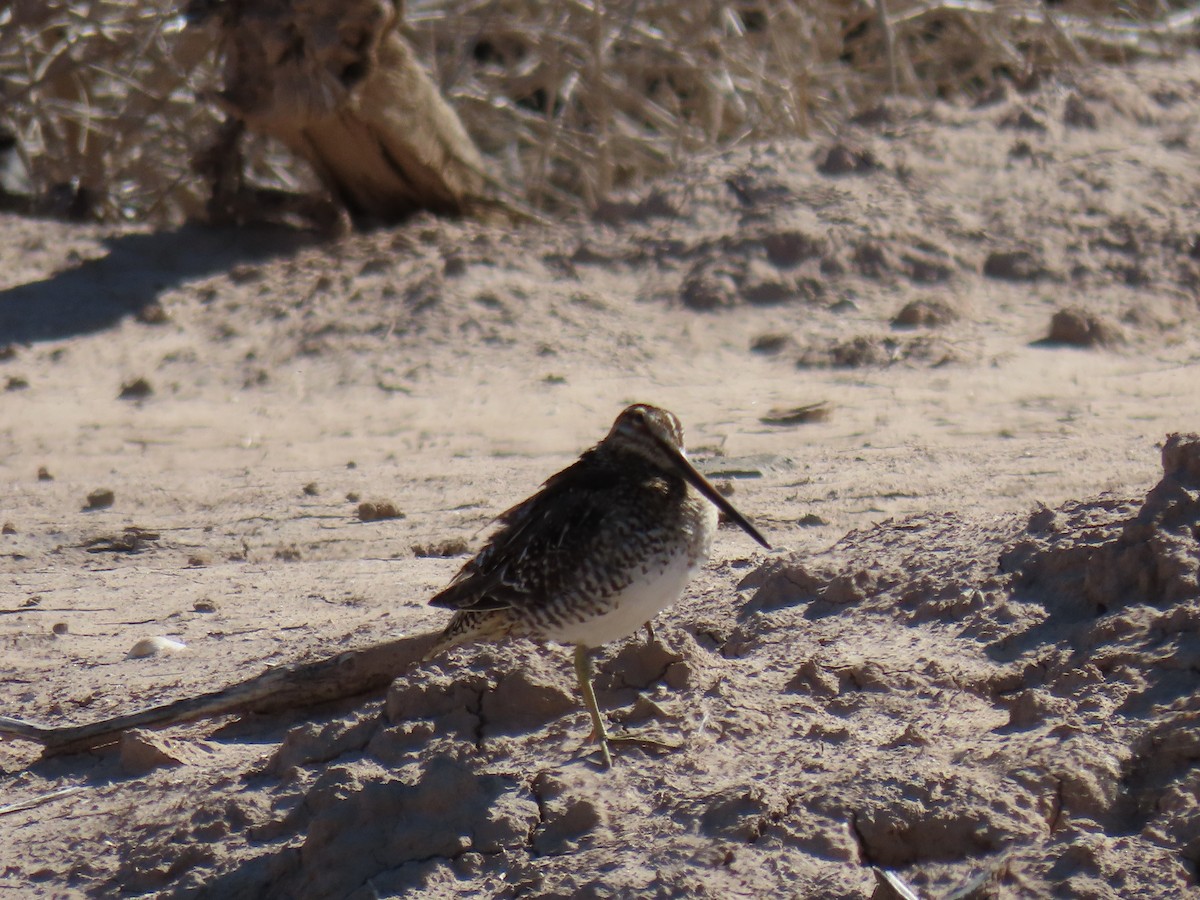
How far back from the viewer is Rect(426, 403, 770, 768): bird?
12.4 ft

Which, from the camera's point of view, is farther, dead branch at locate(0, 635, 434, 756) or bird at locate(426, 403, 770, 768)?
dead branch at locate(0, 635, 434, 756)

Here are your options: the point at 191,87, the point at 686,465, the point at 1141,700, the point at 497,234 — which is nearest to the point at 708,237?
the point at 497,234

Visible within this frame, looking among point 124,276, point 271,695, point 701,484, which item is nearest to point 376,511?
point 271,695

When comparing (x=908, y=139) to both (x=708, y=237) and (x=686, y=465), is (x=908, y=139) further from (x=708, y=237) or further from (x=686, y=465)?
(x=686, y=465)

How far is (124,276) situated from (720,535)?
14.6 feet

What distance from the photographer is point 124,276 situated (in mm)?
8359

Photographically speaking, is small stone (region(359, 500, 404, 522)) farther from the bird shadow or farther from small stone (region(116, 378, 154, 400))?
the bird shadow

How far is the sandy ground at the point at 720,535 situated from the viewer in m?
3.35

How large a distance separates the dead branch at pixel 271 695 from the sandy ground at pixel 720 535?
0.07m

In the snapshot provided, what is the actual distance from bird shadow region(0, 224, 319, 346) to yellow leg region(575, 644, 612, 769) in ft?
16.0

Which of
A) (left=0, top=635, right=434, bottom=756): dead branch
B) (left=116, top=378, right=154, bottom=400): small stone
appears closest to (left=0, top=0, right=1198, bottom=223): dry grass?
(left=116, top=378, right=154, bottom=400): small stone

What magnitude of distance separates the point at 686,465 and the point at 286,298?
4440mm

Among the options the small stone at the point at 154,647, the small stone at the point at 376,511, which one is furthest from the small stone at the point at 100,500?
the small stone at the point at 154,647

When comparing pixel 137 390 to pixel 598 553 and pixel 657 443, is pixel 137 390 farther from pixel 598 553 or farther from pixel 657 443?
pixel 598 553
